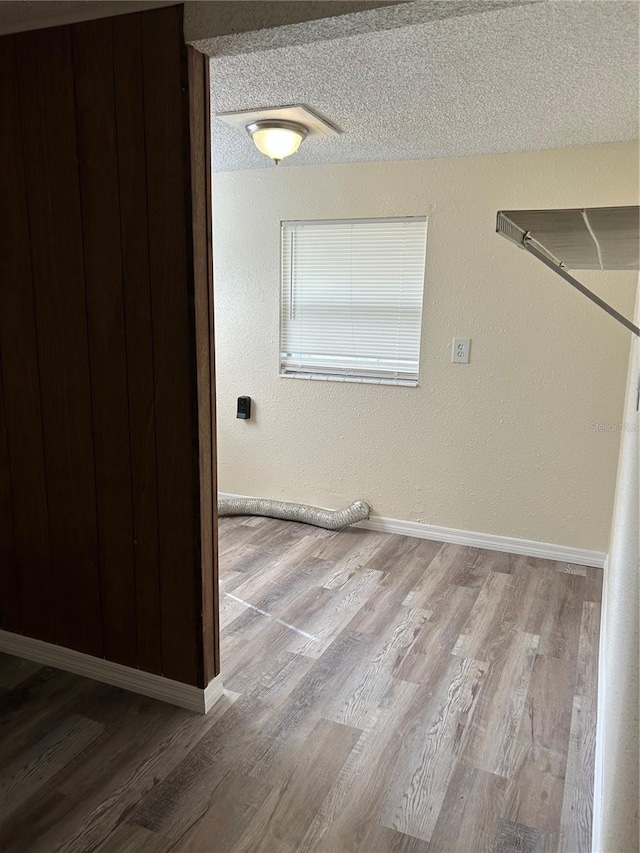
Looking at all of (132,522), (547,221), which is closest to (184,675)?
(132,522)

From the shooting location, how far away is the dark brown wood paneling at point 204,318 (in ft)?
5.52

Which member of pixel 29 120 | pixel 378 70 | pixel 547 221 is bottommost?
pixel 547 221

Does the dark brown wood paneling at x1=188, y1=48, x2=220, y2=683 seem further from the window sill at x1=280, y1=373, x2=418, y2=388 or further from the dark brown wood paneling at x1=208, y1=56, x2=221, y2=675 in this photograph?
the window sill at x1=280, y1=373, x2=418, y2=388

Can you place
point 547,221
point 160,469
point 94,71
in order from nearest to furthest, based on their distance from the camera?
1. point 547,221
2. point 94,71
3. point 160,469

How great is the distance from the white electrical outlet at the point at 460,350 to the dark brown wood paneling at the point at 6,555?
2.13 meters

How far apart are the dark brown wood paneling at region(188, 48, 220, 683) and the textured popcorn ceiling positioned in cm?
30

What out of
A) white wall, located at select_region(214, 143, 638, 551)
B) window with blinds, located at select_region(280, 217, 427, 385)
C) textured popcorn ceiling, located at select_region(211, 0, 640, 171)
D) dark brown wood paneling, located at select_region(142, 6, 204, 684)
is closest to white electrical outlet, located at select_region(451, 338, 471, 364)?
white wall, located at select_region(214, 143, 638, 551)

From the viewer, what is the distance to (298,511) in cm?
365

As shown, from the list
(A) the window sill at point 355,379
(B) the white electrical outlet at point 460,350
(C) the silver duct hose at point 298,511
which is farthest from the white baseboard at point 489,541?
(B) the white electrical outlet at point 460,350

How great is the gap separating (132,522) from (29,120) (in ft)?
4.11

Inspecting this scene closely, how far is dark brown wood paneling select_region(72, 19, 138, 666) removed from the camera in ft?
5.70

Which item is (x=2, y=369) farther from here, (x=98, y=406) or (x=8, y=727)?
(x=8, y=727)

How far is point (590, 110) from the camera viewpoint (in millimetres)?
2299

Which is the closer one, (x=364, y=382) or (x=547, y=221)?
(x=547, y=221)
